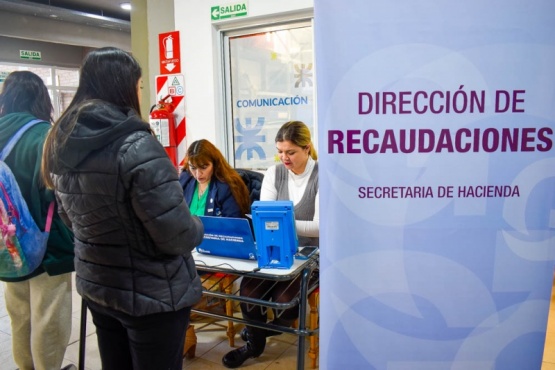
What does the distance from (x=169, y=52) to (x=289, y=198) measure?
5.27 feet

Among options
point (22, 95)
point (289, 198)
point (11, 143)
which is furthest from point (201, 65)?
point (11, 143)

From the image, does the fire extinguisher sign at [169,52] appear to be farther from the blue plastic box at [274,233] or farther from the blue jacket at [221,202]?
the blue plastic box at [274,233]

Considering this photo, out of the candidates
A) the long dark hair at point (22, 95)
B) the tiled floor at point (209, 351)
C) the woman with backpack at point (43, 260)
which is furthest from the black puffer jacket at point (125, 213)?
the tiled floor at point (209, 351)

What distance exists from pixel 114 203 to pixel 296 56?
6.93 ft

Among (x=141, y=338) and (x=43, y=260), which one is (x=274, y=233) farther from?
(x=43, y=260)

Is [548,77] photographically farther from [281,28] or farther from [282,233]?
[281,28]

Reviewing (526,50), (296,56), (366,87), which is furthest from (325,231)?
(296,56)

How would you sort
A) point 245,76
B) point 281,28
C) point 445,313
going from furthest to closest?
1. point 245,76
2. point 281,28
3. point 445,313

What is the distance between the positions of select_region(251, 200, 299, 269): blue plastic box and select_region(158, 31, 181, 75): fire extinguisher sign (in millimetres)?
1844

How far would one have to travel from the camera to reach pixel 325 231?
1199 mm

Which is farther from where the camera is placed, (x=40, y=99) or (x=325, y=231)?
(x=40, y=99)

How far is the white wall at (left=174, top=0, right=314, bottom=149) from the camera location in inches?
121

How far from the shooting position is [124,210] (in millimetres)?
1209

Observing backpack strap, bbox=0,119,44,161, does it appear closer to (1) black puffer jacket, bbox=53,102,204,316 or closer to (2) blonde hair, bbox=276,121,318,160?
(1) black puffer jacket, bbox=53,102,204,316
